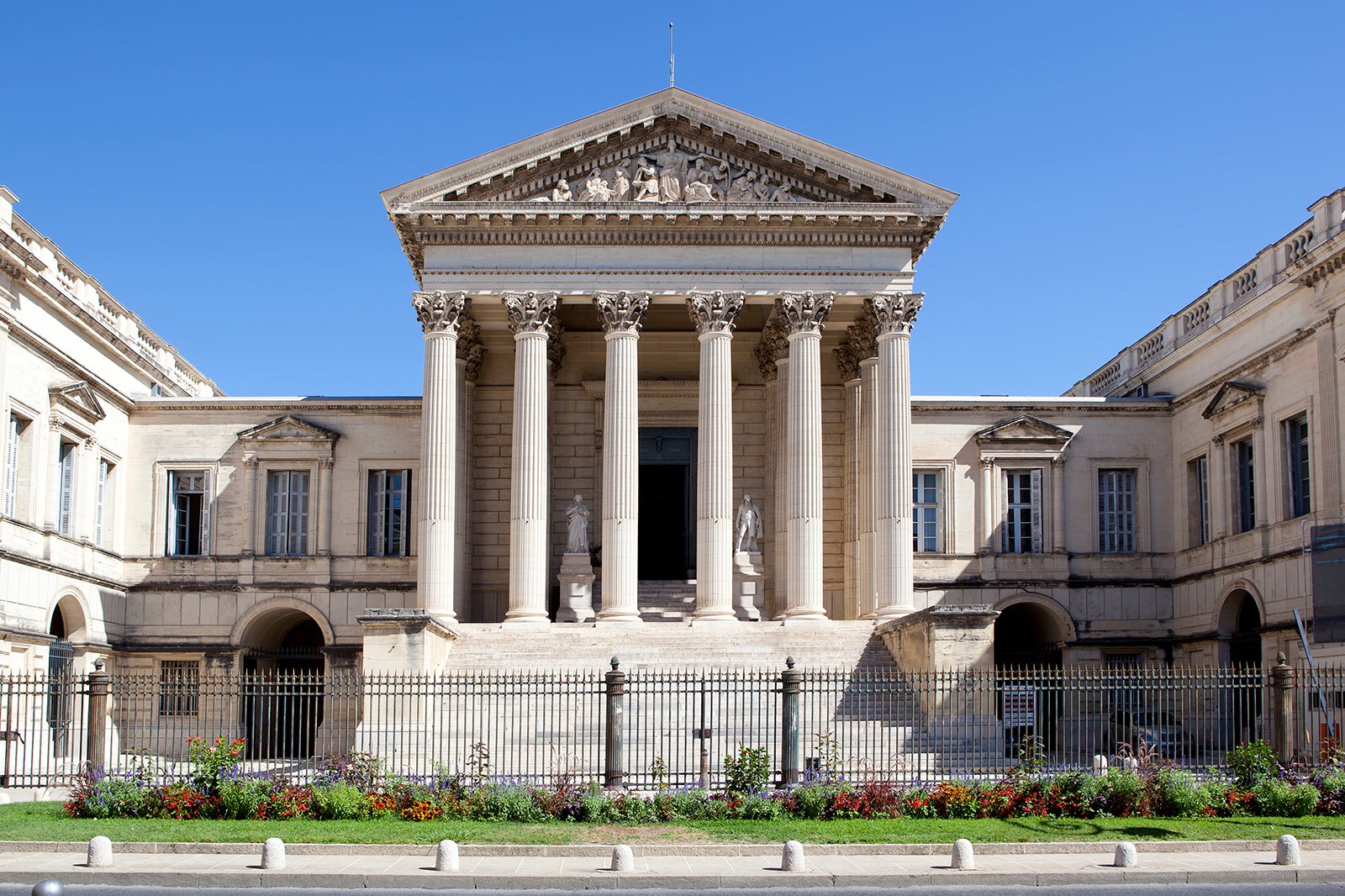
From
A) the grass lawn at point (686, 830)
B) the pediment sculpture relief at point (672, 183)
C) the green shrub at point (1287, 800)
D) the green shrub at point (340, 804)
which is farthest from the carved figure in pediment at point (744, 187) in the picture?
the green shrub at point (340, 804)

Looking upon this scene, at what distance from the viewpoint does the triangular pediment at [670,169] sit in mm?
38938

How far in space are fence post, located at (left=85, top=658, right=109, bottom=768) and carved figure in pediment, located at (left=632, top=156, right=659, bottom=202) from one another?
766 inches

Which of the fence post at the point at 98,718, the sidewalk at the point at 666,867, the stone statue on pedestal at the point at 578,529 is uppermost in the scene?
the stone statue on pedestal at the point at 578,529

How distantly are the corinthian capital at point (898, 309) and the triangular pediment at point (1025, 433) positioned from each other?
7393mm

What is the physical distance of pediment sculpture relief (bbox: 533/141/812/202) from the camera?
3944cm

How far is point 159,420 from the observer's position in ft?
150

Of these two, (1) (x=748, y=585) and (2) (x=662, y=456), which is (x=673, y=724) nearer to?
(1) (x=748, y=585)

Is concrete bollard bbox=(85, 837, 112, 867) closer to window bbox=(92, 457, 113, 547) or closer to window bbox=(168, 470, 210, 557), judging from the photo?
window bbox=(92, 457, 113, 547)

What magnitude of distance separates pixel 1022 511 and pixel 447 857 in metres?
31.0

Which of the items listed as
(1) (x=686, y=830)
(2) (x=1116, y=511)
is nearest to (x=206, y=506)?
(2) (x=1116, y=511)

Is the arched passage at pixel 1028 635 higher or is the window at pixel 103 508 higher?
the window at pixel 103 508

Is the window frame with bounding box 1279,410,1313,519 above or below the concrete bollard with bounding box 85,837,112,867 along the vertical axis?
above

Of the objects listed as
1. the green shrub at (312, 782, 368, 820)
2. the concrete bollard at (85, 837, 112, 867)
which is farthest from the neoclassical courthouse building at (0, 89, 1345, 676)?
the concrete bollard at (85, 837, 112, 867)

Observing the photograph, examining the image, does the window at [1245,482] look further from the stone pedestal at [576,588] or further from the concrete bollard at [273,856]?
the concrete bollard at [273,856]
